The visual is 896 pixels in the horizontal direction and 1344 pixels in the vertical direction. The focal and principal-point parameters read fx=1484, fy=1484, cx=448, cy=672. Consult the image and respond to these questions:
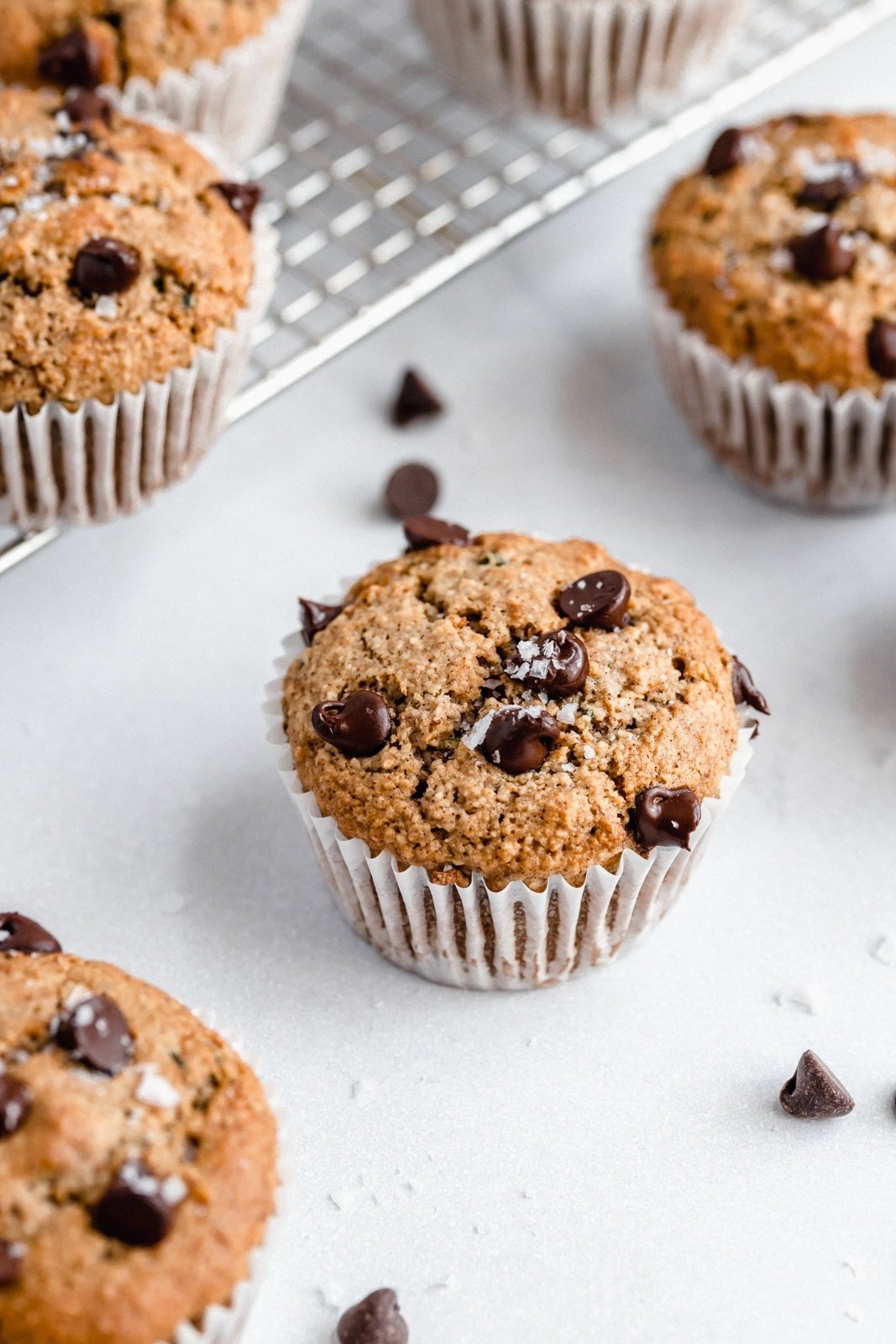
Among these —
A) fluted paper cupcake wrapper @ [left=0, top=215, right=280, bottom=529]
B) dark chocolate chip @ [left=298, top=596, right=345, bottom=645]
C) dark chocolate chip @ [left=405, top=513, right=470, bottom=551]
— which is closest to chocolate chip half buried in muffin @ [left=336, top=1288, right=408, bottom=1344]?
dark chocolate chip @ [left=298, top=596, right=345, bottom=645]

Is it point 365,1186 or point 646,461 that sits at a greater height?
point 646,461

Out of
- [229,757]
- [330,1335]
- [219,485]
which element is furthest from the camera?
[219,485]

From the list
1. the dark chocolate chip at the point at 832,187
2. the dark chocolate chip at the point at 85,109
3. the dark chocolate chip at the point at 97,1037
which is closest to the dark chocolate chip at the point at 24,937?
the dark chocolate chip at the point at 97,1037

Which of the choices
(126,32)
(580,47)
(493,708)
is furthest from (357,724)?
(580,47)

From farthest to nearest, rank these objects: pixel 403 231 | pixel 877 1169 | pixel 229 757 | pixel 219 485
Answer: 1. pixel 403 231
2. pixel 219 485
3. pixel 229 757
4. pixel 877 1169

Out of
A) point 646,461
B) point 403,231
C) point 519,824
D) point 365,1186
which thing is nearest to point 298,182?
point 403,231

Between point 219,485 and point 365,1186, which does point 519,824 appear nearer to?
point 365,1186
